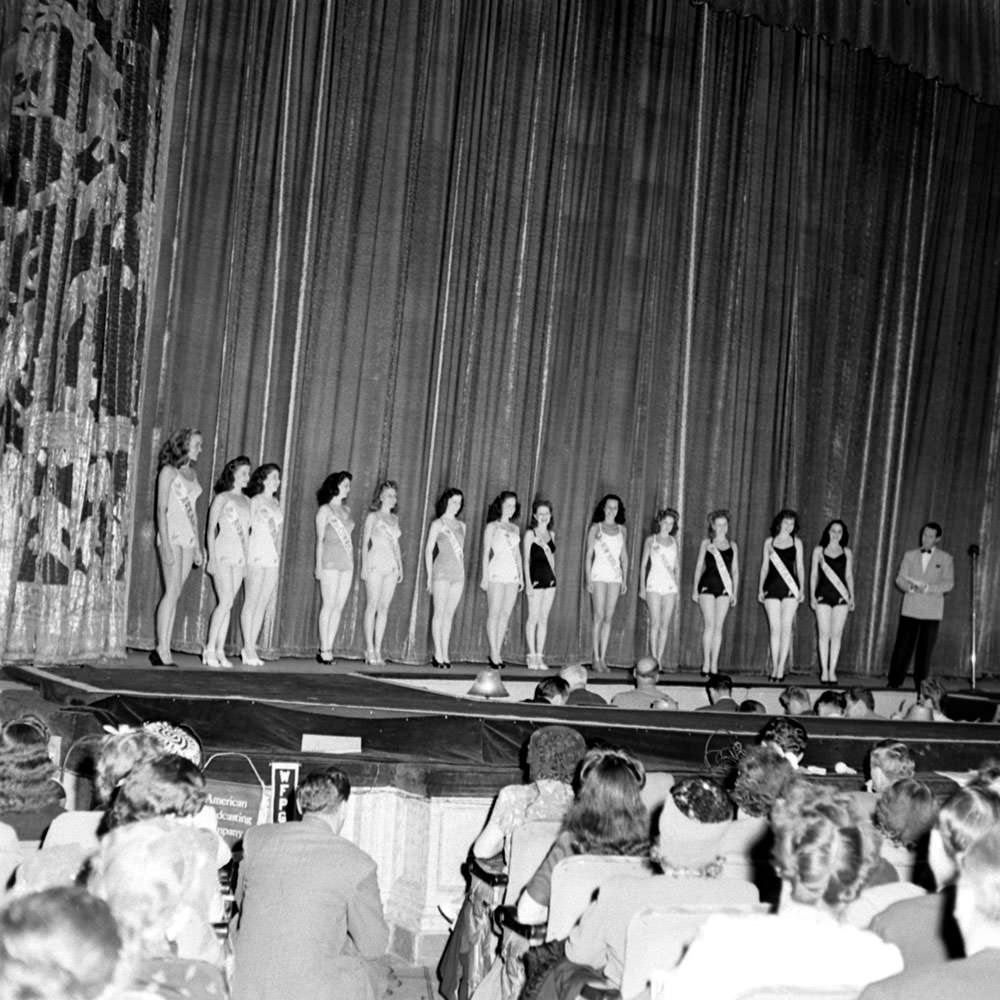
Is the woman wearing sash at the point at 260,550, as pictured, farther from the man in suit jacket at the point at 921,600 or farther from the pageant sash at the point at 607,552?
the man in suit jacket at the point at 921,600

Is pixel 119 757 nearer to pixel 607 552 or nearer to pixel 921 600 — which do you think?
pixel 607 552

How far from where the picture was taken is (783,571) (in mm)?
11336

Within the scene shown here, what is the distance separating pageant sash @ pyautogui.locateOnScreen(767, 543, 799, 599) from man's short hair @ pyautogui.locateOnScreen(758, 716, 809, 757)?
6.29 metres

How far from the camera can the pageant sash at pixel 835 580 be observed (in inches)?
449

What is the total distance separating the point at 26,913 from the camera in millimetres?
1653

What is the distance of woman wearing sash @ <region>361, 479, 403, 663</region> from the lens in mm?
9820

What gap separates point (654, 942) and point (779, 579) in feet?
29.3

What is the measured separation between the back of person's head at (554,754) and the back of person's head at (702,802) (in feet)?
3.10

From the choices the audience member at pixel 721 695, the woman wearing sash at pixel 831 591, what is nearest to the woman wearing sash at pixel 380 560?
the audience member at pixel 721 695

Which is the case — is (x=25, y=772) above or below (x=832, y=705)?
above

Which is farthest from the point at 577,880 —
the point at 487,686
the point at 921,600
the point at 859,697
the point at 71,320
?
the point at 921,600

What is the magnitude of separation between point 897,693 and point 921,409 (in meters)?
3.43

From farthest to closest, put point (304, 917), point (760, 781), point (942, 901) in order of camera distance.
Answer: point (760, 781) → point (304, 917) → point (942, 901)

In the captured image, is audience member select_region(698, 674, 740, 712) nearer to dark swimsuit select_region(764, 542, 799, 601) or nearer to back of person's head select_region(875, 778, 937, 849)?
dark swimsuit select_region(764, 542, 799, 601)
